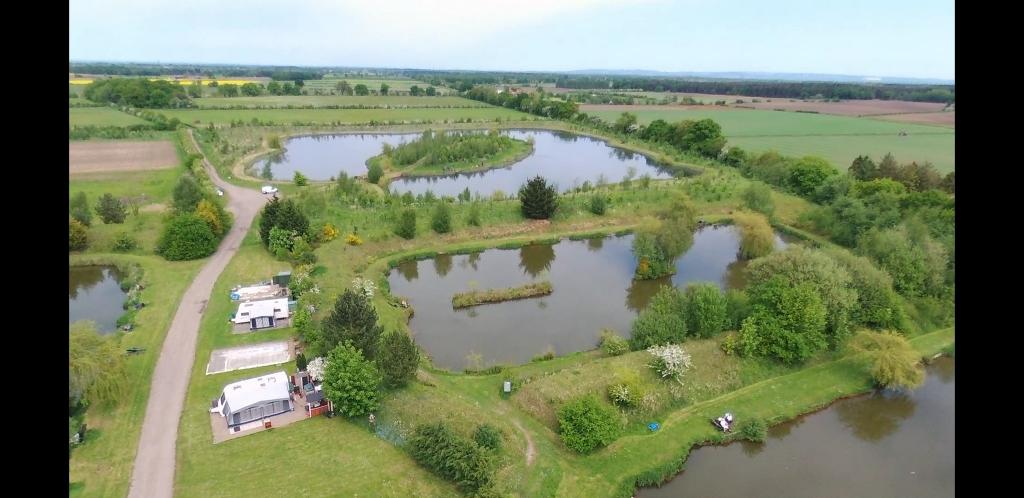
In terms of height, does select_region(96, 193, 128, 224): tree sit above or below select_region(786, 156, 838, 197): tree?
below

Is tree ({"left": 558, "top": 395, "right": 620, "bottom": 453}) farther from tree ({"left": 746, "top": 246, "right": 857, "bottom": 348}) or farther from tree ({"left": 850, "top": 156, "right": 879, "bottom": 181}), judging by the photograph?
tree ({"left": 850, "top": 156, "right": 879, "bottom": 181})

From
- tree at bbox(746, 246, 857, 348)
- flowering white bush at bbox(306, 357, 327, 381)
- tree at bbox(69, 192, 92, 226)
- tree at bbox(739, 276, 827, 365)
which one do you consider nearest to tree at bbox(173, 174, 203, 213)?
tree at bbox(69, 192, 92, 226)

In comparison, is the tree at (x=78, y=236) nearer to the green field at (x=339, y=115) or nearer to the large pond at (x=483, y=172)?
the large pond at (x=483, y=172)

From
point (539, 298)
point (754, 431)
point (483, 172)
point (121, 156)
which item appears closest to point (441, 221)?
point (539, 298)

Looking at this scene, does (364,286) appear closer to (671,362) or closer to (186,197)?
(671,362)
